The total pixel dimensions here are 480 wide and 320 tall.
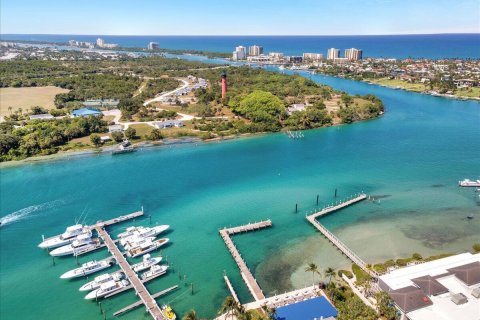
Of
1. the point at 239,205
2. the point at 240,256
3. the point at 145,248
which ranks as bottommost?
the point at 240,256

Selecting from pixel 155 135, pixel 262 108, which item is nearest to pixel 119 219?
pixel 155 135

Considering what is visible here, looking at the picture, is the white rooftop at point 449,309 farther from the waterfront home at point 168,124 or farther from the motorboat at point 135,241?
the waterfront home at point 168,124

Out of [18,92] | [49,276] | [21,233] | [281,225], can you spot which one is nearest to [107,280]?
[49,276]

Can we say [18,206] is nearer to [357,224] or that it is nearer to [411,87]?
[357,224]

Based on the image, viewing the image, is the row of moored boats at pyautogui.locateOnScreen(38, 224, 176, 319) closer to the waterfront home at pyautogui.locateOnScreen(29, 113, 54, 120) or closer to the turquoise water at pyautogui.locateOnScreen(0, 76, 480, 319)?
the turquoise water at pyautogui.locateOnScreen(0, 76, 480, 319)

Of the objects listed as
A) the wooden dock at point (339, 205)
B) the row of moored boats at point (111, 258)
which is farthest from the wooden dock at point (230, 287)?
the wooden dock at point (339, 205)

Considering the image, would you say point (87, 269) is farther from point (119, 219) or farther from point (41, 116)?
point (41, 116)
